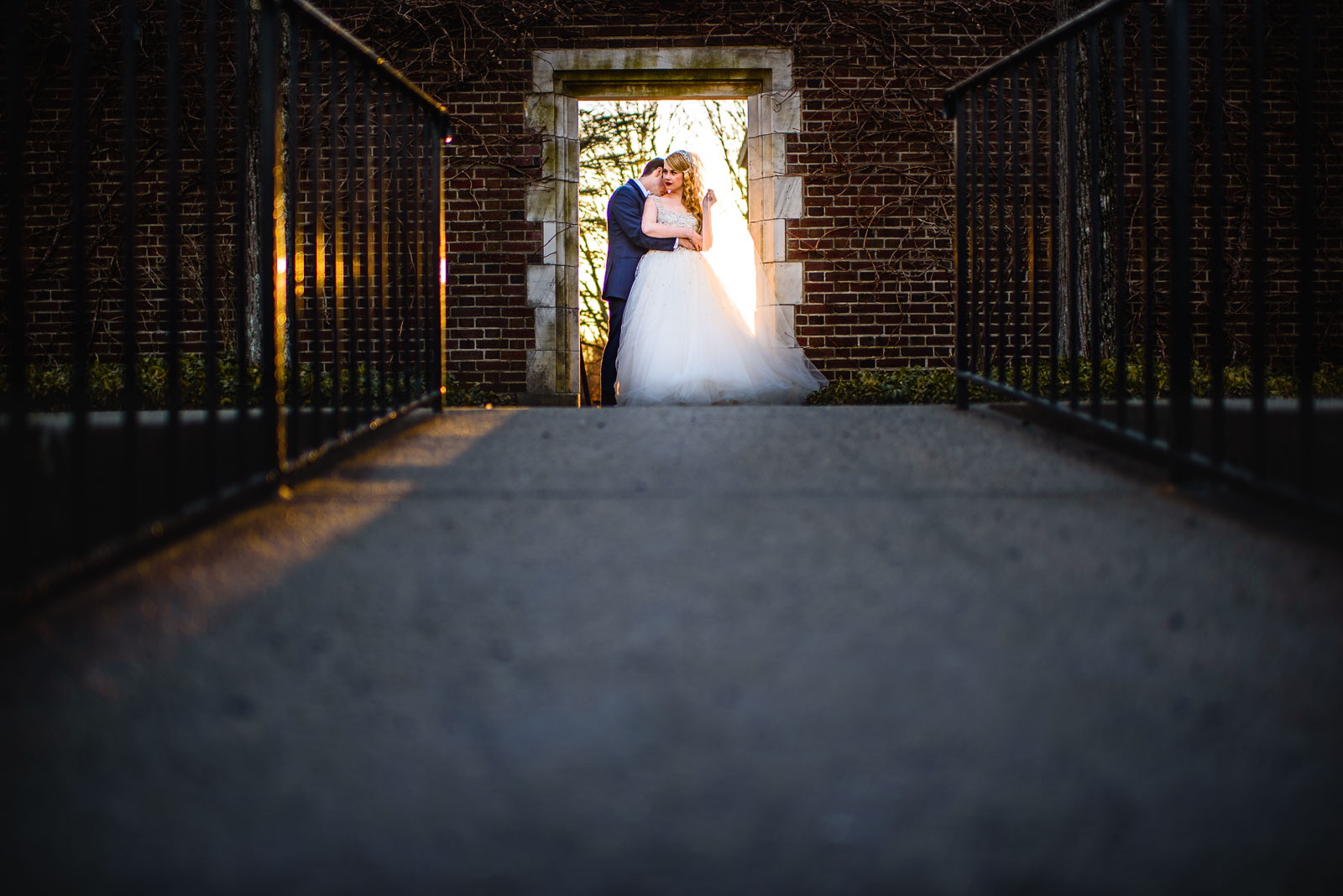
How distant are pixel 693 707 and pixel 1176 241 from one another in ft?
4.81

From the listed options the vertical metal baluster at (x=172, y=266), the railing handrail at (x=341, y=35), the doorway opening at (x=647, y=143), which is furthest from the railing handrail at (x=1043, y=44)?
the doorway opening at (x=647, y=143)

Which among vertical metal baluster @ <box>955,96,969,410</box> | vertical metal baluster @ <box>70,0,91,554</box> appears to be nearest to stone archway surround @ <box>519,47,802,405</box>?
vertical metal baluster @ <box>955,96,969,410</box>

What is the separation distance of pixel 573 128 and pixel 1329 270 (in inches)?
202

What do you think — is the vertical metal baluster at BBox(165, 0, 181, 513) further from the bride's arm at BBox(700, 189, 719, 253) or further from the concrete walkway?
the bride's arm at BBox(700, 189, 719, 253)

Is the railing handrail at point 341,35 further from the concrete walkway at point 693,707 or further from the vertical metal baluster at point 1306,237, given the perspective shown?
the vertical metal baluster at point 1306,237

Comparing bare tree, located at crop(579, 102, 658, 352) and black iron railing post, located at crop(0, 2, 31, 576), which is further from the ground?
bare tree, located at crop(579, 102, 658, 352)

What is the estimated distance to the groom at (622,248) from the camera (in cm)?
706

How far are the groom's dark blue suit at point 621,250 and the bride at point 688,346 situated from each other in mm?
52

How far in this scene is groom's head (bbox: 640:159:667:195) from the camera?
285 inches

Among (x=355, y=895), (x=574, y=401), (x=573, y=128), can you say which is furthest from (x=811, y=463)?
(x=573, y=128)

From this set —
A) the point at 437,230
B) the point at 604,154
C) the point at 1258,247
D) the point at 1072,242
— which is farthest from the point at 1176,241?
the point at 604,154

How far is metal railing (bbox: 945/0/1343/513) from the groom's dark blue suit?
223 cm

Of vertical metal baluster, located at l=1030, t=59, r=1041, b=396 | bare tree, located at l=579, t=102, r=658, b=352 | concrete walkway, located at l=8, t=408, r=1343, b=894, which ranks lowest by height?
concrete walkway, located at l=8, t=408, r=1343, b=894

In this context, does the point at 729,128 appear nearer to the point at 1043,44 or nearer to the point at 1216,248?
the point at 1043,44
